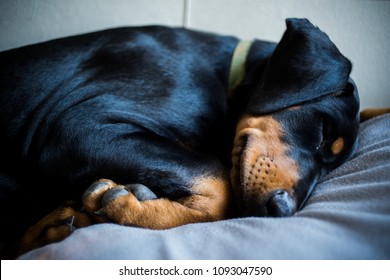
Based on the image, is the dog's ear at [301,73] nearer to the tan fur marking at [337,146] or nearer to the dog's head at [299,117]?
the dog's head at [299,117]

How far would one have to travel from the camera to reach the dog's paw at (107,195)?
1.25m

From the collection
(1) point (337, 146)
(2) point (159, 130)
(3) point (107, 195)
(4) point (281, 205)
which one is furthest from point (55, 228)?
(1) point (337, 146)

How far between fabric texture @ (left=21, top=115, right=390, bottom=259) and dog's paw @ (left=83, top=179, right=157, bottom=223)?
0.39 ft

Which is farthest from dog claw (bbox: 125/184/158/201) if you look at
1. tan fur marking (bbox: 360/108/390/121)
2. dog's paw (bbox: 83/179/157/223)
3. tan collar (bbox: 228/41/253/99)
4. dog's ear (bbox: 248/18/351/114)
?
tan fur marking (bbox: 360/108/390/121)

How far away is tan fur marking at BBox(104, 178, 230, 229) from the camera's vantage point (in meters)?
1.22

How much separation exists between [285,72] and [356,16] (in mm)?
1042

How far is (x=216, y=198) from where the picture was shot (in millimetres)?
1398

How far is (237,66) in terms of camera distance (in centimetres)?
194

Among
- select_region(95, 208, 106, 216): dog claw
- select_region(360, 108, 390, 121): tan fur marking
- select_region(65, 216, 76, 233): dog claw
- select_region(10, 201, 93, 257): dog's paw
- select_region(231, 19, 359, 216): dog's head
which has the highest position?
select_region(231, 19, 359, 216): dog's head

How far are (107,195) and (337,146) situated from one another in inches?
36.5

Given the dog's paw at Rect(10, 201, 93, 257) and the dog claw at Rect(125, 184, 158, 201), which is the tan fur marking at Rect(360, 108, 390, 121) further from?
the dog's paw at Rect(10, 201, 93, 257)

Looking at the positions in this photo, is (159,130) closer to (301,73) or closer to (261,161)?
(261,161)

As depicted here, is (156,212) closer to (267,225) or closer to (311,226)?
(267,225)
